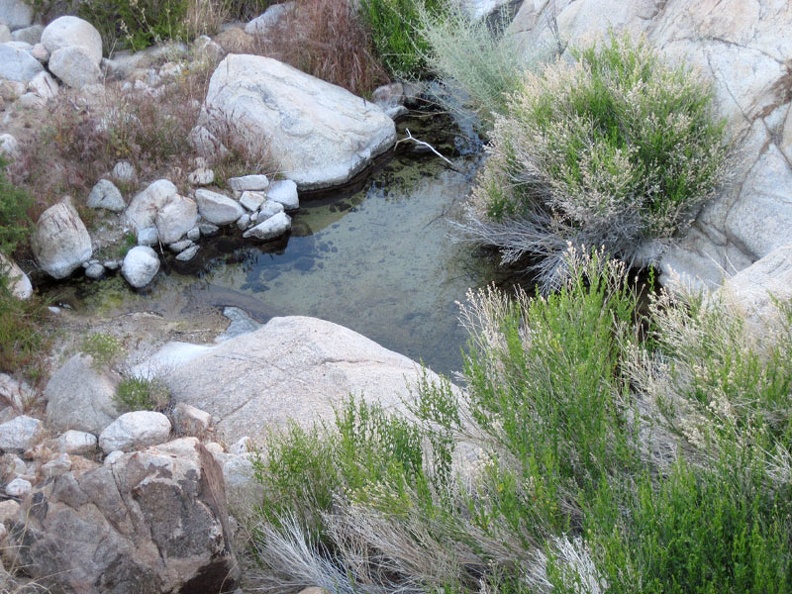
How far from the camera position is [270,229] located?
8.29m

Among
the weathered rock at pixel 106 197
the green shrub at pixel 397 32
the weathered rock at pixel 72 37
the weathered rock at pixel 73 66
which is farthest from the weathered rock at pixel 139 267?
the green shrub at pixel 397 32

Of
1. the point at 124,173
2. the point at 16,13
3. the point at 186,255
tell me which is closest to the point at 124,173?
the point at 124,173

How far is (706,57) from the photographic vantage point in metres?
7.42

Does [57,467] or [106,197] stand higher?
[57,467]

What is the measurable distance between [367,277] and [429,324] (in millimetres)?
957

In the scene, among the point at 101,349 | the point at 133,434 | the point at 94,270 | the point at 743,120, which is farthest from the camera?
the point at 94,270

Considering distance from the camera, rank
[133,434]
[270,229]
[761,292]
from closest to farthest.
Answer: [761,292] → [133,434] → [270,229]

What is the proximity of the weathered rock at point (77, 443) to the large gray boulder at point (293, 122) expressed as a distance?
15.0 feet

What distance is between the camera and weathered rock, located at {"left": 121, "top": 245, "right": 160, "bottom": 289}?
7.56m

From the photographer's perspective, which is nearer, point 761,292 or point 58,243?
point 761,292

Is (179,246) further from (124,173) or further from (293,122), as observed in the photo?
(293,122)

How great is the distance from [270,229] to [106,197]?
168cm

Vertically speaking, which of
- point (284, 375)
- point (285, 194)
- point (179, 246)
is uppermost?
point (284, 375)

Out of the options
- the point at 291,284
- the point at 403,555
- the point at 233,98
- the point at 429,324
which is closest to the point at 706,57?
the point at 429,324
